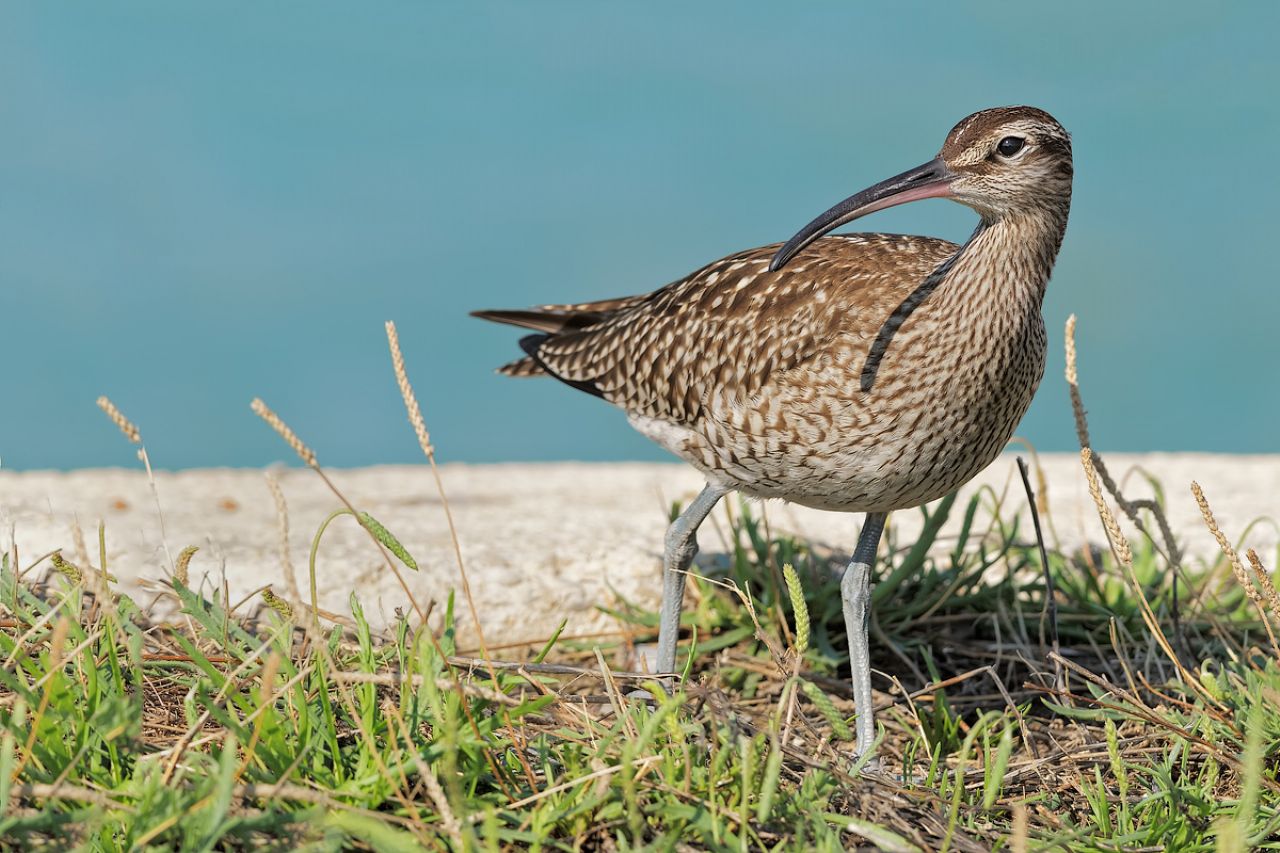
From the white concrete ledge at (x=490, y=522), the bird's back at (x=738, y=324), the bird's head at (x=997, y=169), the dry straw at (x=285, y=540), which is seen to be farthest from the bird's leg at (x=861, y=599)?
the dry straw at (x=285, y=540)

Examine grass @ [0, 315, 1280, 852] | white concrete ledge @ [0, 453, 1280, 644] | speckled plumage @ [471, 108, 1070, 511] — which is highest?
speckled plumage @ [471, 108, 1070, 511]

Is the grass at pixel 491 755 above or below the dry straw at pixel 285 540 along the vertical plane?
below

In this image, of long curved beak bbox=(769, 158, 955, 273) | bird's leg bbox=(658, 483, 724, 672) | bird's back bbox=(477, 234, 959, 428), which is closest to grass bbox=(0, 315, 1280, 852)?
bird's leg bbox=(658, 483, 724, 672)

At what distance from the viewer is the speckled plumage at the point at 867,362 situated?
4.39 metres

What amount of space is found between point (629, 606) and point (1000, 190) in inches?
110

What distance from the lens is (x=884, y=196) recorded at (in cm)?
440

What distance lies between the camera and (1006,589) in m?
6.25

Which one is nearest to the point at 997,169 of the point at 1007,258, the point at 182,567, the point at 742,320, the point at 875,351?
the point at 1007,258

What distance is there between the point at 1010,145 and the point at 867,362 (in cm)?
84

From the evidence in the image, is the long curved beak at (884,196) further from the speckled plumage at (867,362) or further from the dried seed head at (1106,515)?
the dried seed head at (1106,515)

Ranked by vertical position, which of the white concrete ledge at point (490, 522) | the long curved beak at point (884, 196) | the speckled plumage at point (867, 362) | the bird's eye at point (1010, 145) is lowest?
the white concrete ledge at point (490, 522)

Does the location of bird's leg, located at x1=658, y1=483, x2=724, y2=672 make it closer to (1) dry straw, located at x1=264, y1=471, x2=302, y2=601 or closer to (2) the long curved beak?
(2) the long curved beak

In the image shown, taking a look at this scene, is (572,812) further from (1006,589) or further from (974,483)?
(974,483)

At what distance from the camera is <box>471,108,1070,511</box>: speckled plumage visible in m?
4.39
